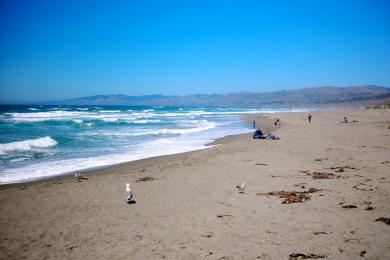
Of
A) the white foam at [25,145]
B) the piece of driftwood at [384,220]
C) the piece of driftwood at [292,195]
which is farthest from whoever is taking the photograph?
the white foam at [25,145]

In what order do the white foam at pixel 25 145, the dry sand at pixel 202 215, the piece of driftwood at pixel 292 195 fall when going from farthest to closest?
the white foam at pixel 25 145 → the piece of driftwood at pixel 292 195 → the dry sand at pixel 202 215

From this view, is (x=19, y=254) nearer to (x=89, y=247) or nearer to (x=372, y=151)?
(x=89, y=247)

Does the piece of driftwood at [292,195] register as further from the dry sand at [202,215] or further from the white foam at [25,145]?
the white foam at [25,145]

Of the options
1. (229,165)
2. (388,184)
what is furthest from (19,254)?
(388,184)

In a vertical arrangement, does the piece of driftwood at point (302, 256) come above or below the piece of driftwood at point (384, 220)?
below

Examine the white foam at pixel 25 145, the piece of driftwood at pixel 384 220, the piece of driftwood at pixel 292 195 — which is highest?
the piece of driftwood at pixel 384 220

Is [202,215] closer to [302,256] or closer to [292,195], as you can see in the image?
[302,256]

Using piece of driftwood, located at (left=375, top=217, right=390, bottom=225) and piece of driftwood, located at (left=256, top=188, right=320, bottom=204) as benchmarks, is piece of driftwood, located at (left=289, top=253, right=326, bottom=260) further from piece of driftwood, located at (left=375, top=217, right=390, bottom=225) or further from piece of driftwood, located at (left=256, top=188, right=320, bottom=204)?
piece of driftwood, located at (left=256, top=188, right=320, bottom=204)

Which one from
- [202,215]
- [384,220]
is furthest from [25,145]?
[384,220]

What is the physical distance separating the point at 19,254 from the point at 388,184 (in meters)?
8.84

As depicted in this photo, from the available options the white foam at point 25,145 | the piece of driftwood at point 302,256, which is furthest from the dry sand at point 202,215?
the white foam at point 25,145

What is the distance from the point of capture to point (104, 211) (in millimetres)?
7195

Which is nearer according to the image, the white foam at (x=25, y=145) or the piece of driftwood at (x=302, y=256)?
the piece of driftwood at (x=302, y=256)

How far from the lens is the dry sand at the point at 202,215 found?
5.19 meters
